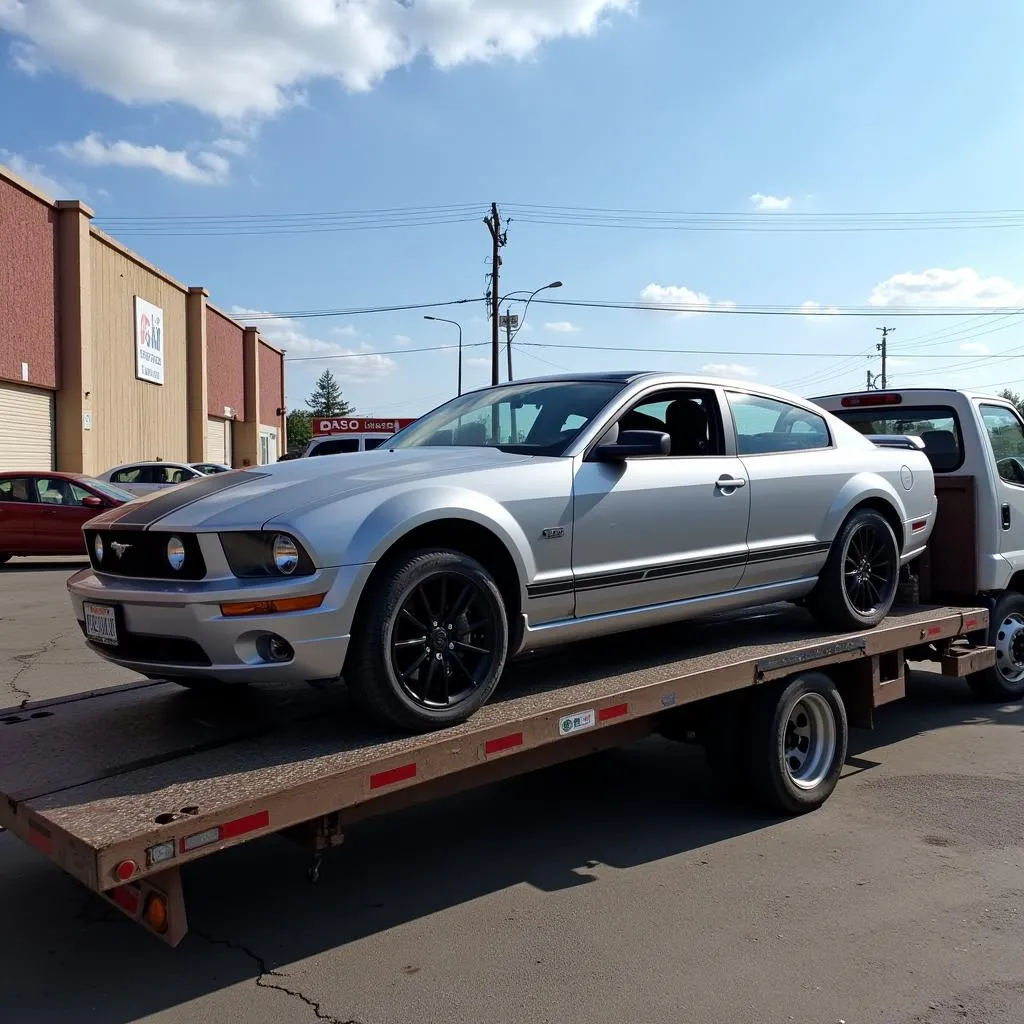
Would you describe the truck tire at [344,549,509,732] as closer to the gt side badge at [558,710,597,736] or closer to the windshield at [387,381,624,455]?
the gt side badge at [558,710,597,736]

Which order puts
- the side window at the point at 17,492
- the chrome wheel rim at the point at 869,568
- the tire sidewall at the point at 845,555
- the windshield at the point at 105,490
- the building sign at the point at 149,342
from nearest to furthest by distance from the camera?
the tire sidewall at the point at 845,555 < the chrome wheel rim at the point at 869,568 < the side window at the point at 17,492 < the windshield at the point at 105,490 < the building sign at the point at 149,342

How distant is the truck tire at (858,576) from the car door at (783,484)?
11 centimetres

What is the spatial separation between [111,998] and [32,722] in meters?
1.25

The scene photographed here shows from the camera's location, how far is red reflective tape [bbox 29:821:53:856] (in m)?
3.04

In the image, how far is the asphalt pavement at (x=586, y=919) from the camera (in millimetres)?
3312

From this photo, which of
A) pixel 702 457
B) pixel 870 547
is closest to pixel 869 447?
pixel 870 547

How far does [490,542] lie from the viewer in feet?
13.6

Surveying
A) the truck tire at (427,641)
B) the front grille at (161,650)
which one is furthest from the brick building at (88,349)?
the truck tire at (427,641)

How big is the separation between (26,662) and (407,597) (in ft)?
20.0

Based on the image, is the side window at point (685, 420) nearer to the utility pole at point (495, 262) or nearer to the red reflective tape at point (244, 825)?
the red reflective tape at point (244, 825)

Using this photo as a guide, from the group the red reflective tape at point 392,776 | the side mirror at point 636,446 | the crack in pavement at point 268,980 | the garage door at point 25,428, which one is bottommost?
the crack in pavement at point 268,980

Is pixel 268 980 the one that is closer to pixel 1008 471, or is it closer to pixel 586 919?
pixel 586 919

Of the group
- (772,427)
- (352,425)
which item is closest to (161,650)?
(772,427)

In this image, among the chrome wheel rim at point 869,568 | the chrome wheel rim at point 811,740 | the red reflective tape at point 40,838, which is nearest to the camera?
the red reflective tape at point 40,838
